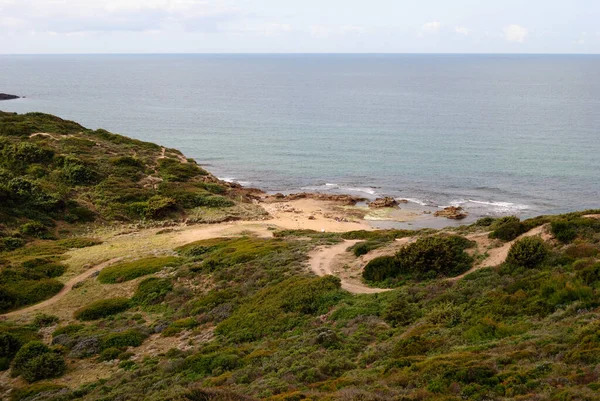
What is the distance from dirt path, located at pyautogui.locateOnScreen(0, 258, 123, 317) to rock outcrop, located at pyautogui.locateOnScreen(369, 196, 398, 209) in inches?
1244

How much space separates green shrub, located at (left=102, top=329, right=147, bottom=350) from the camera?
21861mm

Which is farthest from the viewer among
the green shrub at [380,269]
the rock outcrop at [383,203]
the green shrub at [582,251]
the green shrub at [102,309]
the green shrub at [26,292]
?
the rock outcrop at [383,203]

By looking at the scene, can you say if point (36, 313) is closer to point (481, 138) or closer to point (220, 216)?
point (220, 216)

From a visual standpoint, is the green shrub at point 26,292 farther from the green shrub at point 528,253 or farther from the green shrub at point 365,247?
the green shrub at point 528,253

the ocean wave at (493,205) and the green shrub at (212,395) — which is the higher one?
the green shrub at (212,395)

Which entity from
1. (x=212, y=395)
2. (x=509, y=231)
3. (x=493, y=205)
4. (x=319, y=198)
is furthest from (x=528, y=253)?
(x=319, y=198)

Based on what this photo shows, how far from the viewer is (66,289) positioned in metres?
29.9

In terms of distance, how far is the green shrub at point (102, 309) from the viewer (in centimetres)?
2572

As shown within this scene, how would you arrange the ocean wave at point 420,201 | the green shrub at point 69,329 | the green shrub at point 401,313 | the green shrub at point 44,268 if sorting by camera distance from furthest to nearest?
the ocean wave at point 420,201 < the green shrub at point 44,268 < the green shrub at point 69,329 < the green shrub at point 401,313

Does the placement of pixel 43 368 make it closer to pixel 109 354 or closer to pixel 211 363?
pixel 109 354

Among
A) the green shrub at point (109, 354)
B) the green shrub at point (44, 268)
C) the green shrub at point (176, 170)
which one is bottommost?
the green shrub at point (44, 268)

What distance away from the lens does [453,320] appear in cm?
1770

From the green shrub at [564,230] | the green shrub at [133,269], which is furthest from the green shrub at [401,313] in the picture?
the green shrub at [133,269]

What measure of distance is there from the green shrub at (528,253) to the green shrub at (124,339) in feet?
53.0
